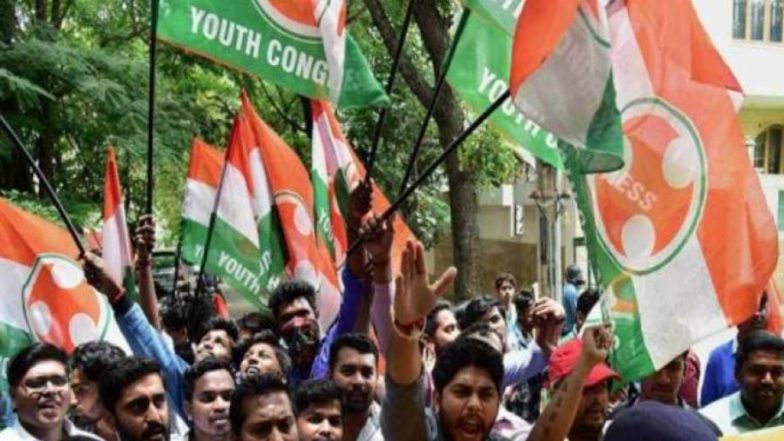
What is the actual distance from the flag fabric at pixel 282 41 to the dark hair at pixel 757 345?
174cm

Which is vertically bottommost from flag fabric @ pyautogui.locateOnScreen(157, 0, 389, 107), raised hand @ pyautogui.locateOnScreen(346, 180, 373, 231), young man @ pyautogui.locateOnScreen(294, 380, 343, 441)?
young man @ pyautogui.locateOnScreen(294, 380, 343, 441)

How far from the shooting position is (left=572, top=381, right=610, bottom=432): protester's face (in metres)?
3.20

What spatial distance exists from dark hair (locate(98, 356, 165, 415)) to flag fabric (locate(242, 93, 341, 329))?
201cm

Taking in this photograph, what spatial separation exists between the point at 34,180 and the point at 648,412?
9338 millimetres

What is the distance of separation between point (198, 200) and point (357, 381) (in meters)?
3.20

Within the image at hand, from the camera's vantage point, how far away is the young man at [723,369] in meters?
4.66

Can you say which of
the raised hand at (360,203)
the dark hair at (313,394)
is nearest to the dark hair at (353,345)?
the dark hair at (313,394)

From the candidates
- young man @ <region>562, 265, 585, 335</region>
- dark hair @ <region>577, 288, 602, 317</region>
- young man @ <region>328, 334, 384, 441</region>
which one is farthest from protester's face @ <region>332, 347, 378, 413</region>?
young man @ <region>562, 265, 585, 335</region>

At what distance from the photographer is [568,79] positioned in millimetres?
3215

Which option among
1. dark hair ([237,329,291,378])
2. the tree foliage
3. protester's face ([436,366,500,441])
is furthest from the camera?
the tree foliage

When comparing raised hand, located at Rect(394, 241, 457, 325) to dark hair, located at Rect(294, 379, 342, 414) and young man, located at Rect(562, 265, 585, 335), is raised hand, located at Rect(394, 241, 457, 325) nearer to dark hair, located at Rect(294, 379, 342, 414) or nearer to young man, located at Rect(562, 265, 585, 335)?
dark hair, located at Rect(294, 379, 342, 414)

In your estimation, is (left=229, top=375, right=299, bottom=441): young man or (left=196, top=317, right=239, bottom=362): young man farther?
(left=196, top=317, right=239, bottom=362): young man

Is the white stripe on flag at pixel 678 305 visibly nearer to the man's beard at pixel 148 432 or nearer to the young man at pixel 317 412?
the young man at pixel 317 412

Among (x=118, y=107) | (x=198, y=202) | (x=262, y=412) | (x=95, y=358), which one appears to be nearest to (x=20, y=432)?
(x=95, y=358)
